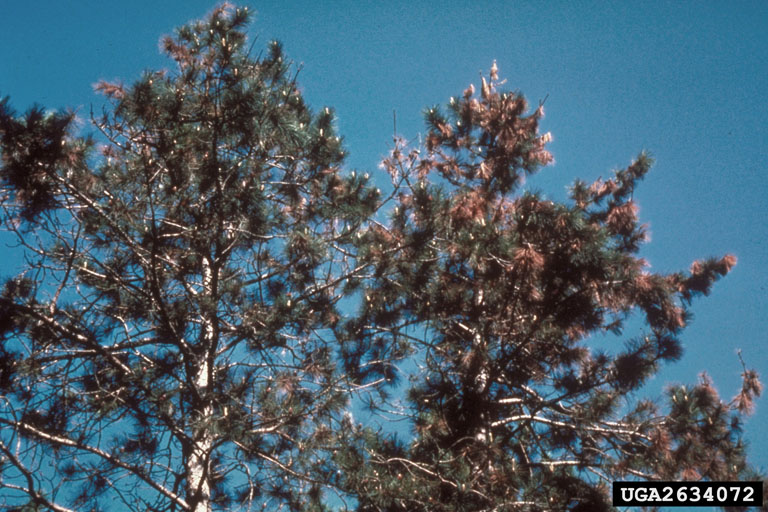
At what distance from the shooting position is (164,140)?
428 cm

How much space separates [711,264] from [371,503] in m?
6.77

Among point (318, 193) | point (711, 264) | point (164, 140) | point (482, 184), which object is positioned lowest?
point (164, 140)

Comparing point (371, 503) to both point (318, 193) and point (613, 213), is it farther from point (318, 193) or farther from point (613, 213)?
point (613, 213)

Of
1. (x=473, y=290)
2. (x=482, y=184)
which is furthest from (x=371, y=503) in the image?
(x=482, y=184)

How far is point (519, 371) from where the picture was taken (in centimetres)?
551

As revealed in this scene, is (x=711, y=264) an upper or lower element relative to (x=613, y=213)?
lower

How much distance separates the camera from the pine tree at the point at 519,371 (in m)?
4.27

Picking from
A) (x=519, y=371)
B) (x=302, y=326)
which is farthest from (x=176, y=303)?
(x=519, y=371)

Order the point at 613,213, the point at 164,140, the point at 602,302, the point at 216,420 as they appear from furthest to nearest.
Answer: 1. the point at 613,213
2. the point at 602,302
3. the point at 164,140
4. the point at 216,420

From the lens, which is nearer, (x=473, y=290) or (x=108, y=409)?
(x=108, y=409)

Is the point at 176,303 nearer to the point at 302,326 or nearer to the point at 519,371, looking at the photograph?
the point at 302,326

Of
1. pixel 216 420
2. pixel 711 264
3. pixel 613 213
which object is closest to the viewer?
pixel 216 420

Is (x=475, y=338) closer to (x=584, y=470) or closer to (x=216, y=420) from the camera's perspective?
(x=584, y=470)

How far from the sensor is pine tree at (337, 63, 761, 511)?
4270 mm
